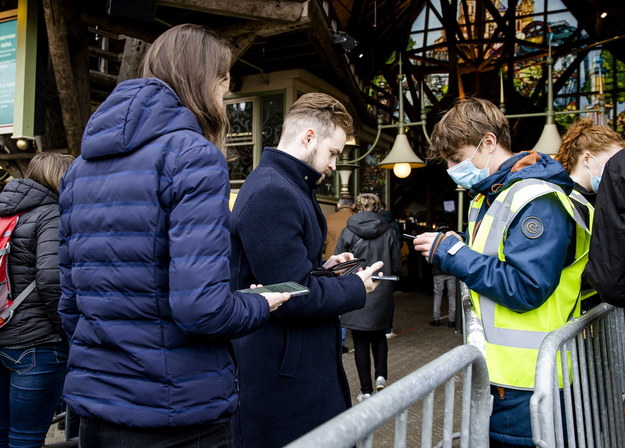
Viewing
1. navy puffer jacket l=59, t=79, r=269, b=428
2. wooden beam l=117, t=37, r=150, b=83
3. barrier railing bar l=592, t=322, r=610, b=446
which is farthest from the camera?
wooden beam l=117, t=37, r=150, b=83

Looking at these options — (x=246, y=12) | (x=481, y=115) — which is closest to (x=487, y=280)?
(x=481, y=115)

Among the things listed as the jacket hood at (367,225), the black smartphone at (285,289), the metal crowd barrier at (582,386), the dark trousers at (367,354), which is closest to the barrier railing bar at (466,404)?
Result: the metal crowd barrier at (582,386)

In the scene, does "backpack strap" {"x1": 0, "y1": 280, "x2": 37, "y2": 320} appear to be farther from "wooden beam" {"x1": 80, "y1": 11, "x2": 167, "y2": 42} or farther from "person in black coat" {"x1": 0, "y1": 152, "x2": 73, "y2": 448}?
"wooden beam" {"x1": 80, "y1": 11, "x2": 167, "y2": 42}

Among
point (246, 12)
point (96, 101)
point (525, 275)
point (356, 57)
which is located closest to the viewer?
point (525, 275)

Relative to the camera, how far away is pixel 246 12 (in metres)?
5.41

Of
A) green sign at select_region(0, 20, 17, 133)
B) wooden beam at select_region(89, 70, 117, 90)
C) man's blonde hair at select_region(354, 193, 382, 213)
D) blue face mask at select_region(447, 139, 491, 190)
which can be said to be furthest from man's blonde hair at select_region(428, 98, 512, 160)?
wooden beam at select_region(89, 70, 117, 90)

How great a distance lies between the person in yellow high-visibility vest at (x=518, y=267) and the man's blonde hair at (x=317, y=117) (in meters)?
0.67

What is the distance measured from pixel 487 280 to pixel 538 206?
1.11ft

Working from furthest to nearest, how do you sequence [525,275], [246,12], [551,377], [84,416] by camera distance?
[246,12], [525,275], [551,377], [84,416]

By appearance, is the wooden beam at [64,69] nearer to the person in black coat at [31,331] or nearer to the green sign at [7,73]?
the green sign at [7,73]

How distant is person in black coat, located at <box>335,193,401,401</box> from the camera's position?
518 cm

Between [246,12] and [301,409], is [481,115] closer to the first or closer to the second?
[301,409]

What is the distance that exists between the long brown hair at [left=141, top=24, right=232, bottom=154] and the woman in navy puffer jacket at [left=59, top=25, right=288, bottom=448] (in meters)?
0.09

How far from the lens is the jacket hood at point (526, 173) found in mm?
2088
